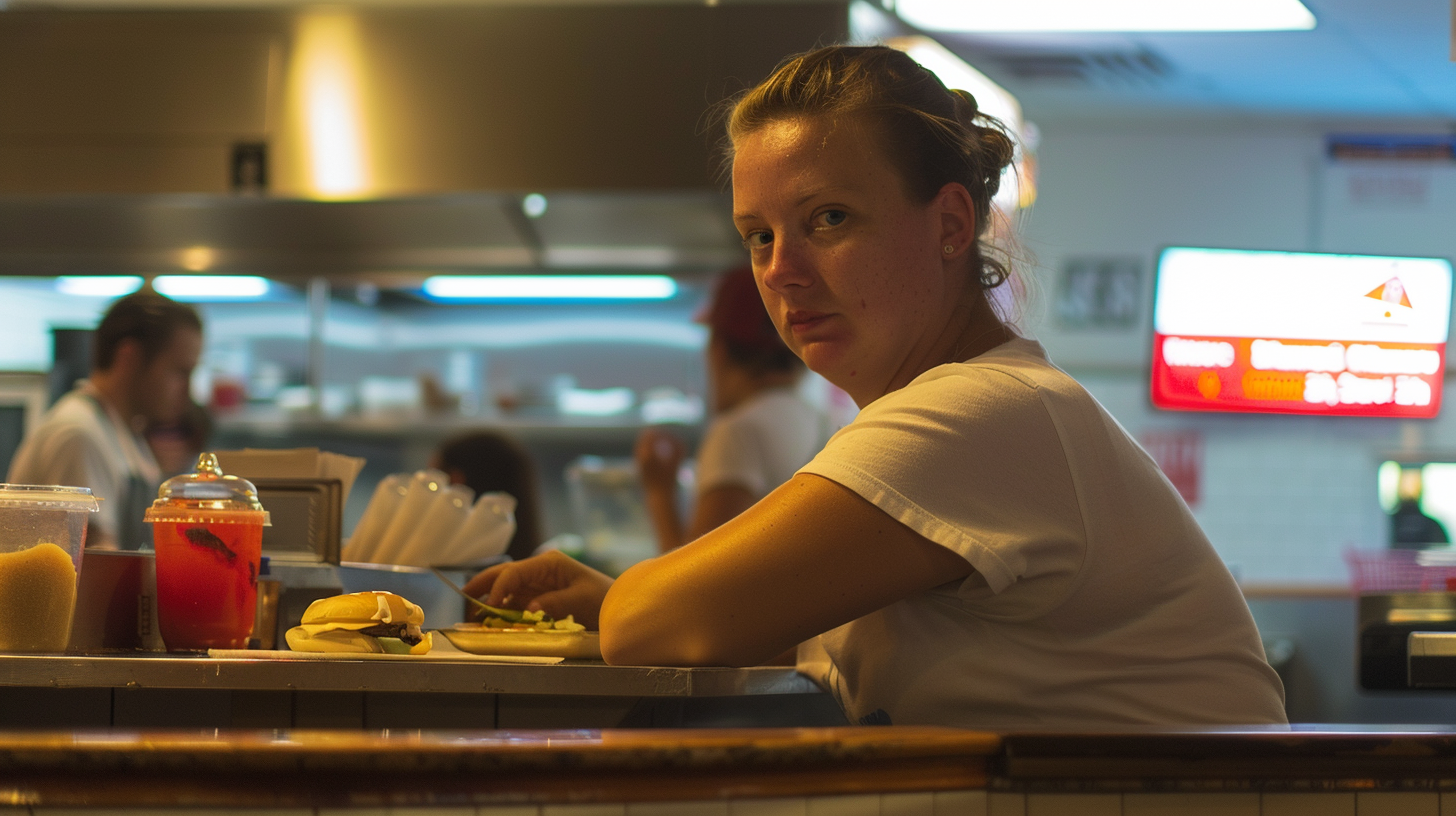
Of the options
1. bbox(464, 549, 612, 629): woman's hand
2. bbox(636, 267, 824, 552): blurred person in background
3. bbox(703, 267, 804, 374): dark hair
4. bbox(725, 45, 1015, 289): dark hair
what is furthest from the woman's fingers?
bbox(703, 267, 804, 374): dark hair

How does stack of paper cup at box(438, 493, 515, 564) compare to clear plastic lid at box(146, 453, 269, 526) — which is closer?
clear plastic lid at box(146, 453, 269, 526)

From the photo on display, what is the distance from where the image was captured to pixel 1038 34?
15.2 feet

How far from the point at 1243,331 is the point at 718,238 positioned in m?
1.79

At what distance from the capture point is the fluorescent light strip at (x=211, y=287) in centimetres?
494

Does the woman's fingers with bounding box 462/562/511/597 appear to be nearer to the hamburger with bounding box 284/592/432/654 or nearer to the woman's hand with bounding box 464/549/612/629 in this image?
the woman's hand with bounding box 464/549/612/629

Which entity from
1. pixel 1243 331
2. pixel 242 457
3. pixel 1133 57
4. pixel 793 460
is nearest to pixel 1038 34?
pixel 1133 57

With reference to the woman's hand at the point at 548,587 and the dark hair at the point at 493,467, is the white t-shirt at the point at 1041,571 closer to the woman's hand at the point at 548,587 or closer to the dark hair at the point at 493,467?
the woman's hand at the point at 548,587

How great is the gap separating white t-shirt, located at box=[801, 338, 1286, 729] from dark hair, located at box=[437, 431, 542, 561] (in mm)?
2603

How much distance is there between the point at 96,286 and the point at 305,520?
12.6 feet

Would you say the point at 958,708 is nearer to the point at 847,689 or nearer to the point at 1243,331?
the point at 847,689

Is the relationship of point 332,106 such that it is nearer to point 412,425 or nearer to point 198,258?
point 198,258

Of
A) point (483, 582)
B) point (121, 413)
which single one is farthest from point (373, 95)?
point (483, 582)

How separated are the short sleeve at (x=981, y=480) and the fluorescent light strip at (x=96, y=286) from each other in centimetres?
458

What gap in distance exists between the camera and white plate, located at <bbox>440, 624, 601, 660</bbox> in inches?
50.9
